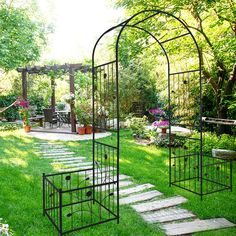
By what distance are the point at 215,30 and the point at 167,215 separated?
17.8ft

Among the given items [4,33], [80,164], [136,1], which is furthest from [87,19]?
[80,164]

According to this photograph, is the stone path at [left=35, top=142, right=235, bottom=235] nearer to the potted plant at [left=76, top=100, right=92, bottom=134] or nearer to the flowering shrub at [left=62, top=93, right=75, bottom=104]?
the potted plant at [left=76, top=100, right=92, bottom=134]

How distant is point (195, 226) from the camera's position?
3.00 metres

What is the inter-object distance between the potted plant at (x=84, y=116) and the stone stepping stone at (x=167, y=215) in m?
6.63

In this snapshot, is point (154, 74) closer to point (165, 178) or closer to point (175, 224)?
point (165, 178)

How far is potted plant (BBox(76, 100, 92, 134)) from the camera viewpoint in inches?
385

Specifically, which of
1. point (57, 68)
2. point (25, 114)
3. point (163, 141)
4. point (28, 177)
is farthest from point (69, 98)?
point (28, 177)

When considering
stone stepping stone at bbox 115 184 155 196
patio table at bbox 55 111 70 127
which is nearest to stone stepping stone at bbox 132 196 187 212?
stone stepping stone at bbox 115 184 155 196

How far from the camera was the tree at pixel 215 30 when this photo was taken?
5.51 meters

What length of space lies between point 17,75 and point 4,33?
24.7 feet

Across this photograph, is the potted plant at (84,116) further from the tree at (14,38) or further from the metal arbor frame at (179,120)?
the metal arbor frame at (179,120)

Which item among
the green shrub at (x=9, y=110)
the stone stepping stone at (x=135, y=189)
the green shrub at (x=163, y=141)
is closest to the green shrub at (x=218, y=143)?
the green shrub at (x=163, y=141)

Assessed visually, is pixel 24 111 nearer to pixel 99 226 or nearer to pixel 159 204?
pixel 159 204

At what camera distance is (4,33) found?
8.52m
